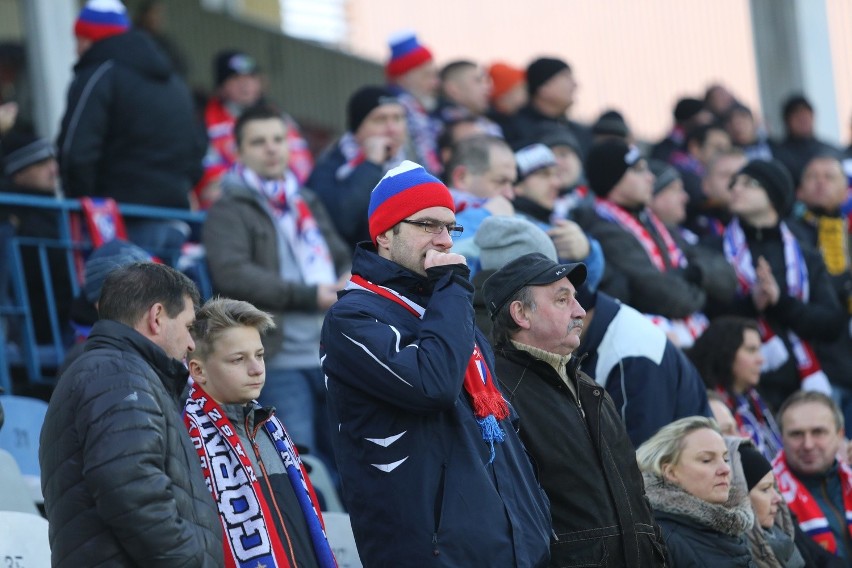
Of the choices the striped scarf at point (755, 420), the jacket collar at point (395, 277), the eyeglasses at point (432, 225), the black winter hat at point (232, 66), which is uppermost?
the black winter hat at point (232, 66)

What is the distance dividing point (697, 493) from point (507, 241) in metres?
1.26

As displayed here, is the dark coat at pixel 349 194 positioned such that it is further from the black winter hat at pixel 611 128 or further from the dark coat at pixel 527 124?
the black winter hat at pixel 611 128

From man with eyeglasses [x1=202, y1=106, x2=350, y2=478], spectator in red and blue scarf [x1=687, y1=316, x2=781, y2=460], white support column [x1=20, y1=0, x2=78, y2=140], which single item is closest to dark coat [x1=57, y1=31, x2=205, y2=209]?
man with eyeglasses [x1=202, y1=106, x2=350, y2=478]

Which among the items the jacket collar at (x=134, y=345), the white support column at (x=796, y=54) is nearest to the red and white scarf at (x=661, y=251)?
the jacket collar at (x=134, y=345)

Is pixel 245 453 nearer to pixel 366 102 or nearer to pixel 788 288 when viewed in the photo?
pixel 366 102

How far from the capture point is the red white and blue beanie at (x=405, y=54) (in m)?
10.6

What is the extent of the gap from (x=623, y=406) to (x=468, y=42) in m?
10.3

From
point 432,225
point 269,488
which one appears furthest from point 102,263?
point 432,225

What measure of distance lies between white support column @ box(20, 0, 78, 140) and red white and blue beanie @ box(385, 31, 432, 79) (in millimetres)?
2217

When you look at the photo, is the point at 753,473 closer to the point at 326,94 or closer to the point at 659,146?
the point at 659,146

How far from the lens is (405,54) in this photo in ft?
35.0

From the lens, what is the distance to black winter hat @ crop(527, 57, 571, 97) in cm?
1077

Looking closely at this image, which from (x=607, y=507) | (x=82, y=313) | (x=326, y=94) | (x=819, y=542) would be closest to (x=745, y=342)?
(x=819, y=542)

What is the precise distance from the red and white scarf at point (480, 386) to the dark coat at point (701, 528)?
4.45 ft
